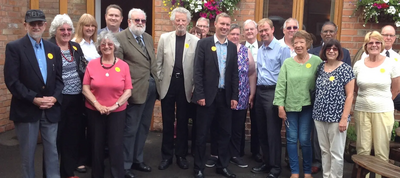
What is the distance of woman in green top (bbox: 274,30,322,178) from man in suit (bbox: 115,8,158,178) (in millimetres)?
1595

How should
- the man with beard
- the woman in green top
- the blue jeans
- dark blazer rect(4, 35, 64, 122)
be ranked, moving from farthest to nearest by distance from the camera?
1. the man with beard
2. the blue jeans
3. the woman in green top
4. dark blazer rect(4, 35, 64, 122)

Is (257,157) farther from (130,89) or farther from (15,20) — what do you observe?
(15,20)

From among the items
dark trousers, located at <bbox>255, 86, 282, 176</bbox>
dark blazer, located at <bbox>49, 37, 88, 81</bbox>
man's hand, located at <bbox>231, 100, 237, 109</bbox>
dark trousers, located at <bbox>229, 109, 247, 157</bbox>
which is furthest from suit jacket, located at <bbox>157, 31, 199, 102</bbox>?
dark blazer, located at <bbox>49, 37, 88, 81</bbox>

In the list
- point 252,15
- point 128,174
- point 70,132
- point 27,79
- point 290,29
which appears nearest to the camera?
point 27,79

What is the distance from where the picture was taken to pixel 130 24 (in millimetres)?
4816

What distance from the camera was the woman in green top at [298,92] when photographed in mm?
4543

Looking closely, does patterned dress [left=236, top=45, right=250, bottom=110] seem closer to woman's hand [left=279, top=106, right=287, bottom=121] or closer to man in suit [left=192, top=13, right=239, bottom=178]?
man in suit [left=192, top=13, right=239, bottom=178]

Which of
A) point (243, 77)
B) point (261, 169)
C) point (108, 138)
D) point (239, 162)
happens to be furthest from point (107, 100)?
point (261, 169)

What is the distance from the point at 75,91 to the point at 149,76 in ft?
3.10

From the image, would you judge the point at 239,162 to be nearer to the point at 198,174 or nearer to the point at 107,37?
the point at 198,174

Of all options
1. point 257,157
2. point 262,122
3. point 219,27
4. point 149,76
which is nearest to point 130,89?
point 149,76

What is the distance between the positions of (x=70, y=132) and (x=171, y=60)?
150cm

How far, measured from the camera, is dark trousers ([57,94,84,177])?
4.35m

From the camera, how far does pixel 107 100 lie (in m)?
4.25
